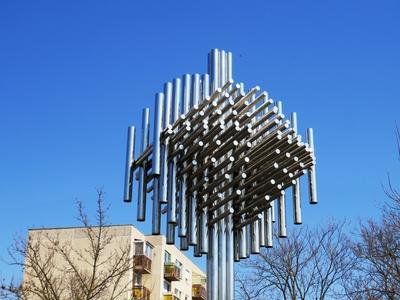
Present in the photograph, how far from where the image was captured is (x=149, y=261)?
5075cm

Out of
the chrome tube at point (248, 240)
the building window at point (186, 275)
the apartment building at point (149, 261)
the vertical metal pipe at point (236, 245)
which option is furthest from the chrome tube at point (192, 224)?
the building window at point (186, 275)

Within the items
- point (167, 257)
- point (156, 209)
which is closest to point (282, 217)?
point (156, 209)

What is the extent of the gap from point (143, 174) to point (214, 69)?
2699 millimetres

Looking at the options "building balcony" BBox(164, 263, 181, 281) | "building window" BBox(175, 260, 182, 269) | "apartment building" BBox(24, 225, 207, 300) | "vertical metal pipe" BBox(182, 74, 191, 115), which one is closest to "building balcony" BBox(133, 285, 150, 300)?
"apartment building" BBox(24, 225, 207, 300)

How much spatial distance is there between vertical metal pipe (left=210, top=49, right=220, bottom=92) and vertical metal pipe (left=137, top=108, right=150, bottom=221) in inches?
58.2

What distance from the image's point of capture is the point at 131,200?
1473 centimetres

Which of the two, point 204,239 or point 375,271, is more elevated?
point 375,271

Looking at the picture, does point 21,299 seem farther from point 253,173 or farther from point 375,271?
point 375,271

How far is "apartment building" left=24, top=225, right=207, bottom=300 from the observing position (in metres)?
47.2

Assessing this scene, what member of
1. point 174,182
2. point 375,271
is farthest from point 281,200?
point 375,271

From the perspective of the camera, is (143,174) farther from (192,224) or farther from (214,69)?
(214,69)

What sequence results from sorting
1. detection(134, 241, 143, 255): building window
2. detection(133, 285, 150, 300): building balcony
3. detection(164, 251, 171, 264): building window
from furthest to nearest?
1. detection(164, 251, 171, 264): building window
2. detection(134, 241, 143, 255): building window
3. detection(133, 285, 150, 300): building balcony

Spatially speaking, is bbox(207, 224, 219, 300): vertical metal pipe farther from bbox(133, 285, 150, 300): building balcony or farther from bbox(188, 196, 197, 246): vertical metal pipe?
bbox(133, 285, 150, 300): building balcony

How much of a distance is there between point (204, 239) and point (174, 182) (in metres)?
1.39
